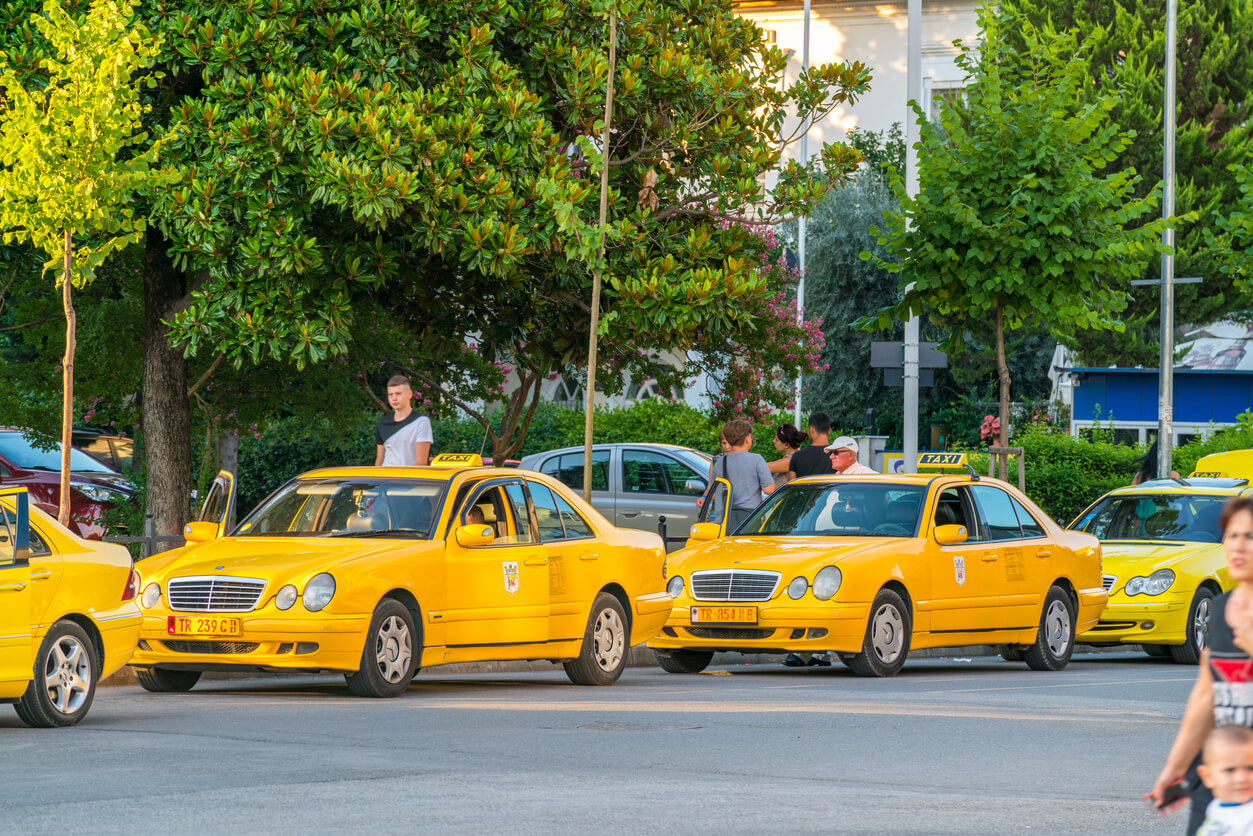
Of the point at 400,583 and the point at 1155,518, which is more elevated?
the point at 1155,518

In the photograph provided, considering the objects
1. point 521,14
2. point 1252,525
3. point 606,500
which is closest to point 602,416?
point 606,500

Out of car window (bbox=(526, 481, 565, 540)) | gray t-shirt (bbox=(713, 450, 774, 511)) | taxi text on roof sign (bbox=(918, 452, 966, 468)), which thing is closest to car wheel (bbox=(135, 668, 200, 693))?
car window (bbox=(526, 481, 565, 540))

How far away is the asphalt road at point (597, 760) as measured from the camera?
7414mm

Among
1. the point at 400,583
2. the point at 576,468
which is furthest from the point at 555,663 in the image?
the point at 576,468

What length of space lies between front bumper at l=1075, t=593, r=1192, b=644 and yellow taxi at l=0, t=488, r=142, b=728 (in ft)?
30.0

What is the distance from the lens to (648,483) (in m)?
25.6

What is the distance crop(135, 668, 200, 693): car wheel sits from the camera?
1266cm

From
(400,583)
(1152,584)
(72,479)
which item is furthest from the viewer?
(72,479)

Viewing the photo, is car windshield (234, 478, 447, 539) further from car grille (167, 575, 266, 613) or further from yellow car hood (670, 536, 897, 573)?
yellow car hood (670, 536, 897, 573)

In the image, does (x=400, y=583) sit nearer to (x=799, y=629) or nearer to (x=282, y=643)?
(x=282, y=643)

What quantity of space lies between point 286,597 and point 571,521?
2.73 metres

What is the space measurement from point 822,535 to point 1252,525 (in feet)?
34.0

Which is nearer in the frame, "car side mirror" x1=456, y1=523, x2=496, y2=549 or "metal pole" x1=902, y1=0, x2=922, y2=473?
"car side mirror" x1=456, y1=523, x2=496, y2=549

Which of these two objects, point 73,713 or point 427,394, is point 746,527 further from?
point 427,394
